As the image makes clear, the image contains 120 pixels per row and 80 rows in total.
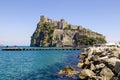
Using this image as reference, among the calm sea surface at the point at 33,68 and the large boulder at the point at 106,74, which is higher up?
the large boulder at the point at 106,74

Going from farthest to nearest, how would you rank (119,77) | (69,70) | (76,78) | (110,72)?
1. (69,70)
2. (76,78)
3. (110,72)
4. (119,77)

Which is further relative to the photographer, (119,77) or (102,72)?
(102,72)

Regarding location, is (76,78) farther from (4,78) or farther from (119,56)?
(4,78)

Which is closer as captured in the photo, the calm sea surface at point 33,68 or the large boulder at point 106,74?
the large boulder at point 106,74

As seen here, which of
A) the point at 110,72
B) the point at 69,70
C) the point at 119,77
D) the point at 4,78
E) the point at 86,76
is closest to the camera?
the point at 119,77

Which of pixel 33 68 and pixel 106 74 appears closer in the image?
pixel 106 74

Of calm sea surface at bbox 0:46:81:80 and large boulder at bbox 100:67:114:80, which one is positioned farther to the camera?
calm sea surface at bbox 0:46:81:80

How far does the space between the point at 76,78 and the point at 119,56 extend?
26.0 ft

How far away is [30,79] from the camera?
38.6 metres

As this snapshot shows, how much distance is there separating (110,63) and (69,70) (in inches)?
453

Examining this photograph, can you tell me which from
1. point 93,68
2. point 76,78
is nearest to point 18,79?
point 76,78

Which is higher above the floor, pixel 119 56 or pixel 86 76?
pixel 119 56

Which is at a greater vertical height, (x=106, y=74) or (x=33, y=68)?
(x=106, y=74)

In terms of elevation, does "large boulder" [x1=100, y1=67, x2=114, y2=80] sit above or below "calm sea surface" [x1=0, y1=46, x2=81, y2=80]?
above
